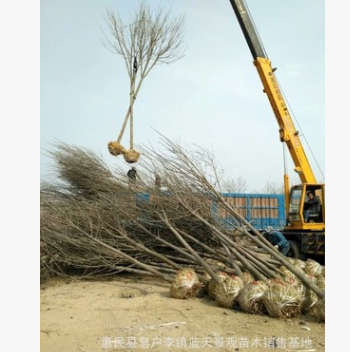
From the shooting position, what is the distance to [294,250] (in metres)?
6.84

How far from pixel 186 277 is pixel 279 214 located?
652cm

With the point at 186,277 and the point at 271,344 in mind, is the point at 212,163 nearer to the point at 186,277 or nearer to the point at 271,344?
the point at 186,277

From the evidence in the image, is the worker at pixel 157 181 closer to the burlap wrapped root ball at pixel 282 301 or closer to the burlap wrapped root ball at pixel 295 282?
the burlap wrapped root ball at pixel 295 282

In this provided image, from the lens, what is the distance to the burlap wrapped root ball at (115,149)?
650 centimetres

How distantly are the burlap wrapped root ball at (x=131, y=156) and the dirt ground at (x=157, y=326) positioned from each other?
248 centimetres

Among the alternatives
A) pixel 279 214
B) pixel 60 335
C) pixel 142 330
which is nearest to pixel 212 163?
pixel 142 330

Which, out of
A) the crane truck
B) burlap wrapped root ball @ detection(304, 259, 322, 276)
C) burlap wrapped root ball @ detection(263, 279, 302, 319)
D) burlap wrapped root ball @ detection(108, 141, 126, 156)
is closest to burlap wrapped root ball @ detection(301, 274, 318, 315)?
burlap wrapped root ball @ detection(263, 279, 302, 319)

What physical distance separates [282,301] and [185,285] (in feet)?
3.81

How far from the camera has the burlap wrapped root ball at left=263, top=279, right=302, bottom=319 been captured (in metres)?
3.54

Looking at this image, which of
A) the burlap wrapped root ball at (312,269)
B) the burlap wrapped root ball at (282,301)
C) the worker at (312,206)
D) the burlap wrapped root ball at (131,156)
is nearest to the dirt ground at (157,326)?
the burlap wrapped root ball at (282,301)

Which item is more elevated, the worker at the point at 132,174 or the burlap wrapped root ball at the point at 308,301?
the worker at the point at 132,174

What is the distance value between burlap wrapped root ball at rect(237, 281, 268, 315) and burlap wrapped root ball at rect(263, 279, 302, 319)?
8cm

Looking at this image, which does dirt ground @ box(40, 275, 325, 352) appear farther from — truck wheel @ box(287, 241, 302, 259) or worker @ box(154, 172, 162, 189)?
truck wheel @ box(287, 241, 302, 259)

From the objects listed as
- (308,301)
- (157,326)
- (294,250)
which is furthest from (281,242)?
(157,326)
